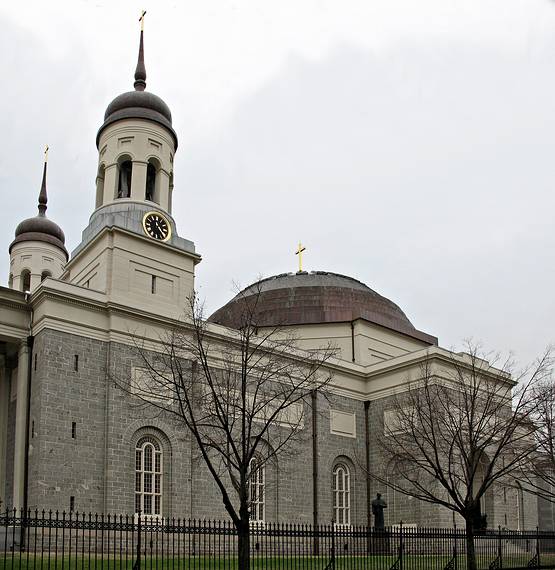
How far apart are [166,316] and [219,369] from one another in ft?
11.3

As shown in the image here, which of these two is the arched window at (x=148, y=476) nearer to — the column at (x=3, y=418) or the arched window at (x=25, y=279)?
the column at (x=3, y=418)

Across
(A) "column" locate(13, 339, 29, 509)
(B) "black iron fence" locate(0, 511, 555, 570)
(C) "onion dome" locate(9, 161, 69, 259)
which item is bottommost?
(B) "black iron fence" locate(0, 511, 555, 570)

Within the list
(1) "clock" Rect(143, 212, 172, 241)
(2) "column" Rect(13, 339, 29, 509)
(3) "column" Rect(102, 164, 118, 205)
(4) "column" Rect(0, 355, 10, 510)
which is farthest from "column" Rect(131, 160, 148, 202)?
(4) "column" Rect(0, 355, 10, 510)

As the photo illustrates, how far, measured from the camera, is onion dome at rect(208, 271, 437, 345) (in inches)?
1795

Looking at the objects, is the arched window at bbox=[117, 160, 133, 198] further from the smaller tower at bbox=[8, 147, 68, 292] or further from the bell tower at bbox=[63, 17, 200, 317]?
the smaller tower at bbox=[8, 147, 68, 292]

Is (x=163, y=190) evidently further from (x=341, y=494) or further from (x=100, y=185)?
(x=341, y=494)

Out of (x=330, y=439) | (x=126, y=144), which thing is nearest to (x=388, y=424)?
(x=330, y=439)

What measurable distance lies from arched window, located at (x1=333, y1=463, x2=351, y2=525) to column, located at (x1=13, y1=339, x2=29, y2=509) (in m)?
16.6

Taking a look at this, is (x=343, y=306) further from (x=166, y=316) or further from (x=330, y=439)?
(x=166, y=316)

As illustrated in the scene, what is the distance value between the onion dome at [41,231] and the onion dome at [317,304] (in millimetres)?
13484

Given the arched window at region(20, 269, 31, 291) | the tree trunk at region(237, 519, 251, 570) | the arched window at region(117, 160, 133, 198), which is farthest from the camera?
the arched window at region(20, 269, 31, 291)

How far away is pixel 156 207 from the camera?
35.9 m

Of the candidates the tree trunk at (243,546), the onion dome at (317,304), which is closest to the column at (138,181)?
the onion dome at (317,304)

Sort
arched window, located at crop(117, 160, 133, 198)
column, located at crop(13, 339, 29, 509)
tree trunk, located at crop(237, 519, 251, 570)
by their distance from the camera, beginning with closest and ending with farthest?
tree trunk, located at crop(237, 519, 251, 570)
column, located at crop(13, 339, 29, 509)
arched window, located at crop(117, 160, 133, 198)
